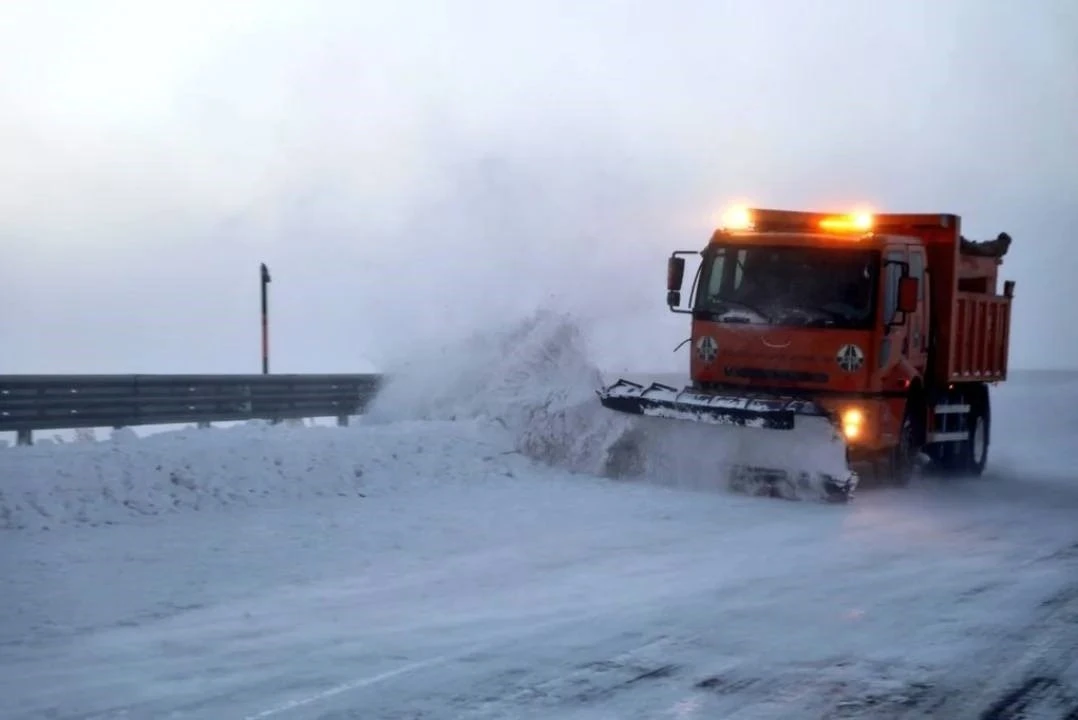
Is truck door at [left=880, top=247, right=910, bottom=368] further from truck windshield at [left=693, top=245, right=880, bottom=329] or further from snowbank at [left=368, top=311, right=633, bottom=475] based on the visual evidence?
snowbank at [left=368, top=311, right=633, bottom=475]

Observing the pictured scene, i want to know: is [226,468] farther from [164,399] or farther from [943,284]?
[943,284]

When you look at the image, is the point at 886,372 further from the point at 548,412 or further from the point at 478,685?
the point at 478,685

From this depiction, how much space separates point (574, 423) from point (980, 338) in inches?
248

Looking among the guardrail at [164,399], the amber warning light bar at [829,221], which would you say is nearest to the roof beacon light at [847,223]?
the amber warning light bar at [829,221]

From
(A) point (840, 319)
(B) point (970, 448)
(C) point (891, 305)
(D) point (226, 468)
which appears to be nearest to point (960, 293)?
(B) point (970, 448)

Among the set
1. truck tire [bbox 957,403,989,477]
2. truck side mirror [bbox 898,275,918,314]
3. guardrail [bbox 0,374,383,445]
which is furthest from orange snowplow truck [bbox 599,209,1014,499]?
guardrail [bbox 0,374,383,445]

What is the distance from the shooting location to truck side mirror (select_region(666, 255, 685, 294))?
15.1 metres

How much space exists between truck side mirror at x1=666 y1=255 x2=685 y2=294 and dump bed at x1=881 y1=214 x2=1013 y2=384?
10.9 ft

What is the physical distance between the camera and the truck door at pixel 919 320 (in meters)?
15.5

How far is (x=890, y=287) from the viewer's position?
47.4 ft

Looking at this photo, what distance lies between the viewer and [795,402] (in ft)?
44.8

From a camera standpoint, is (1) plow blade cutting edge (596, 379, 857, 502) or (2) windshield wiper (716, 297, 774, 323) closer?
(1) plow blade cutting edge (596, 379, 857, 502)

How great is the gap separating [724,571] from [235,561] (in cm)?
351

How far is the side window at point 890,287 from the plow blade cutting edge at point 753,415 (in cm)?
145
